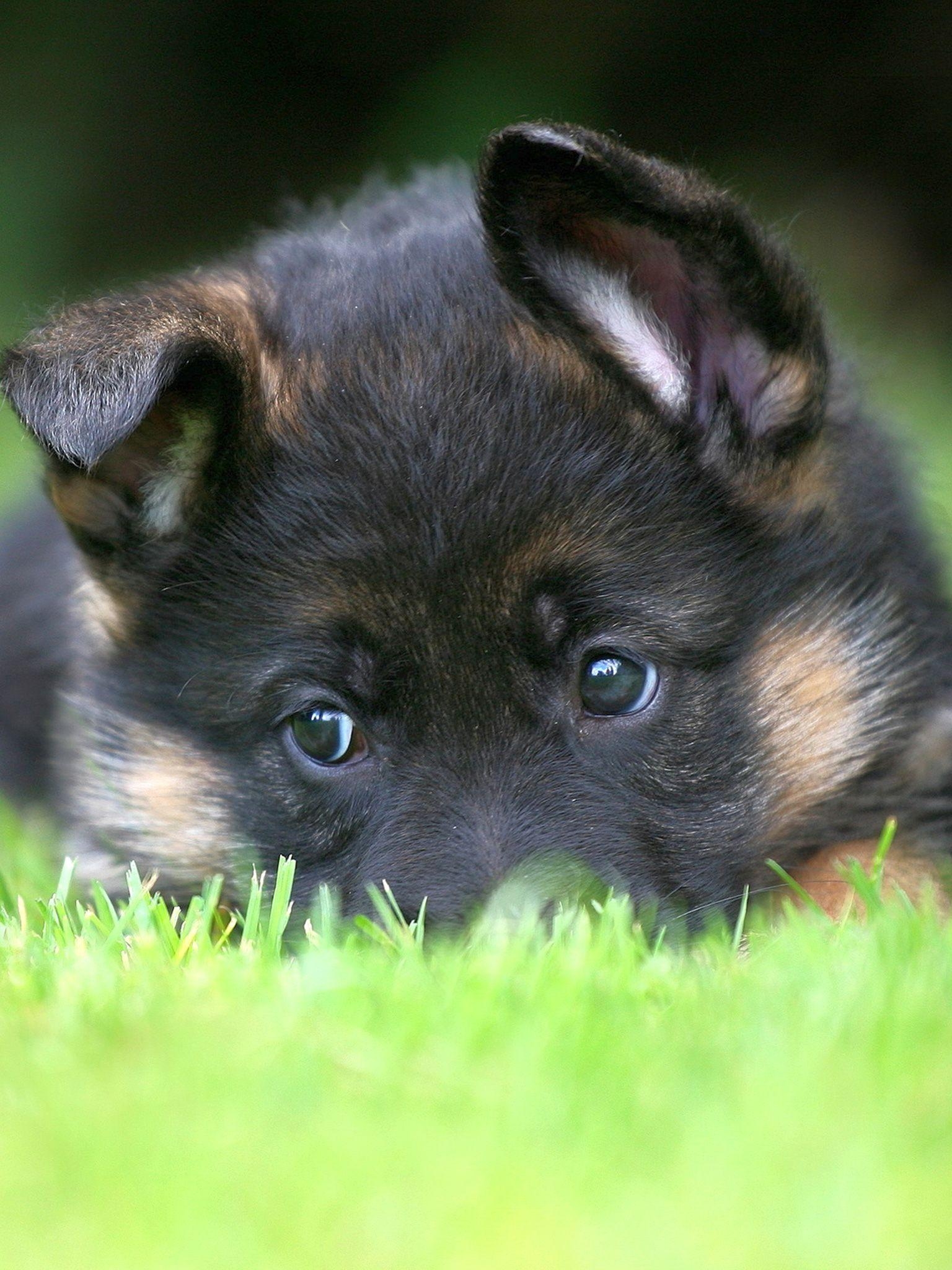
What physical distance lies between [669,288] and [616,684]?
77cm

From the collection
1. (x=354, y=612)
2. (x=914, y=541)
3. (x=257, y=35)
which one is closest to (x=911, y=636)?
(x=914, y=541)

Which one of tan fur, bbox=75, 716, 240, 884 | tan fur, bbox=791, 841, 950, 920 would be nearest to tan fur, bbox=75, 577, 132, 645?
tan fur, bbox=75, 716, 240, 884

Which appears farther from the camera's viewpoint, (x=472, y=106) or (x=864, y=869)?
(x=472, y=106)

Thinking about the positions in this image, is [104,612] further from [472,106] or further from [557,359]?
[472,106]

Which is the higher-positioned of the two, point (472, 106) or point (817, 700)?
point (472, 106)

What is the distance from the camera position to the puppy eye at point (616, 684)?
2.87 m

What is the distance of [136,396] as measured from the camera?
257 cm

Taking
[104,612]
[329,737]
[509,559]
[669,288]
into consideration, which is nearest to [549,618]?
[509,559]

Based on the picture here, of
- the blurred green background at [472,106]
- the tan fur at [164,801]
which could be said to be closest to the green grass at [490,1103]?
the tan fur at [164,801]

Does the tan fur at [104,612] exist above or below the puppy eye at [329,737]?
above

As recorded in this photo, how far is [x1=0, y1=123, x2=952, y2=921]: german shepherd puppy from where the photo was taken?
2.77 meters

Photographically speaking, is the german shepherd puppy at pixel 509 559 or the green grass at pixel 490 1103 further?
the german shepherd puppy at pixel 509 559

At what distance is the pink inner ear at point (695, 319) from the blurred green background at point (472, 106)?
5906 millimetres

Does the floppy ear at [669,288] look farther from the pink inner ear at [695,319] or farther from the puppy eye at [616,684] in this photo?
the puppy eye at [616,684]
